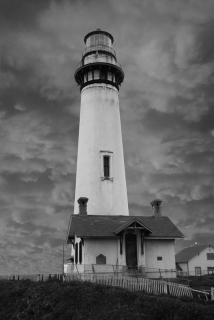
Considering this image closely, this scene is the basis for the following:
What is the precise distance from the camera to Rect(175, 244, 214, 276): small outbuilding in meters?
51.5

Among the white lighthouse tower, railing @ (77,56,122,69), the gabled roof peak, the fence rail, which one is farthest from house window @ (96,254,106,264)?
railing @ (77,56,122,69)

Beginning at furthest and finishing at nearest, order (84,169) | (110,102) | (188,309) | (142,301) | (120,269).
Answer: (110,102) → (84,169) → (120,269) → (142,301) → (188,309)

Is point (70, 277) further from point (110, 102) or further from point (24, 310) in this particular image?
point (110, 102)

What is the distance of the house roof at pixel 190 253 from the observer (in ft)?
171

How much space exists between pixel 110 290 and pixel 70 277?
627 centimetres

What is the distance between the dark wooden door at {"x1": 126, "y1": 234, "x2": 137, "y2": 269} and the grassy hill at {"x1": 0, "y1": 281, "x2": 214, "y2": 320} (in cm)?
714

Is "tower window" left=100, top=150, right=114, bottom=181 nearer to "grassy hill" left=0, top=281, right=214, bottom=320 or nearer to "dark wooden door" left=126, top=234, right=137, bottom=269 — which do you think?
"dark wooden door" left=126, top=234, right=137, bottom=269

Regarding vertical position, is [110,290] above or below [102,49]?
below

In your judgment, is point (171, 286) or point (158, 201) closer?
point (171, 286)

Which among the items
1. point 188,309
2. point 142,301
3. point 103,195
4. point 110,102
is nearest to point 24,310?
point 142,301

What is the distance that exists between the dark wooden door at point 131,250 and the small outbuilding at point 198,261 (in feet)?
86.3

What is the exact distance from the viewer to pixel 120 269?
26562mm

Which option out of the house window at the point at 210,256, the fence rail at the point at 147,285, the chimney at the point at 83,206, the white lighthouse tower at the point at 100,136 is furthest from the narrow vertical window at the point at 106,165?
the house window at the point at 210,256

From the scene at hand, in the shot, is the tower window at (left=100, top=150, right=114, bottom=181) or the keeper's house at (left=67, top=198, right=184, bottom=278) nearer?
the keeper's house at (left=67, top=198, right=184, bottom=278)
